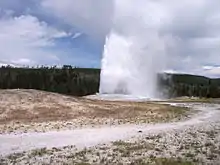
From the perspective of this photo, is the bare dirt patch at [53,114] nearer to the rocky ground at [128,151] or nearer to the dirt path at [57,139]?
the dirt path at [57,139]

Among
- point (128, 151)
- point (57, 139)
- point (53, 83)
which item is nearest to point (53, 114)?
point (57, 139)

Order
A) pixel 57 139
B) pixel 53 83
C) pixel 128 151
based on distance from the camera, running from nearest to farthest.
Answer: pixel 128 151
pixel 57 139
pixel 53 83

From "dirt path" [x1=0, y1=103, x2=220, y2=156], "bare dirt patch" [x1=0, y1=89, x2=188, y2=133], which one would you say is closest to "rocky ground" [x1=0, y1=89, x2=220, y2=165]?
"dirt path" [x1=0, y1=103, x2=220, y2=156]

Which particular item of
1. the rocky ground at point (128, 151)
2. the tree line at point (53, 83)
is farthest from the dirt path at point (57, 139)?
the tree line at point (53, 83)

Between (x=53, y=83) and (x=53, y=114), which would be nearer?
(x=53, y=114)

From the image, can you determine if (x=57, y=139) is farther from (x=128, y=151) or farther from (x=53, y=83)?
(x=53, y=83)

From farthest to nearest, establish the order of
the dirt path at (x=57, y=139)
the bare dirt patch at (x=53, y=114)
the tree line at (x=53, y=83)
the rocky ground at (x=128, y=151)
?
the tree line at (x=53, y=83)
the bare dirt patch at (x=53, y=114)
the dirt path at (x=57, y=139)
the rocky ground at (x=128, y=151)

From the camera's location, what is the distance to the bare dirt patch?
34031 millimetres

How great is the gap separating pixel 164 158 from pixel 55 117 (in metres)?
22.9

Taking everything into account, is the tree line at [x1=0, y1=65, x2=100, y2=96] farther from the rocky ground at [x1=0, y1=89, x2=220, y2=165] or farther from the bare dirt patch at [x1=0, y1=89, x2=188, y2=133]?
the rocky ground at [x1=0, y1=89, x2=220, y2=165]

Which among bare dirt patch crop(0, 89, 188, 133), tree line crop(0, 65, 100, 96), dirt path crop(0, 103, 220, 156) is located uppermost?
tree line crop(0, 65, 100, 96)

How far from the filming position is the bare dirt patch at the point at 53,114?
34031mm

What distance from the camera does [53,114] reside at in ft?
132

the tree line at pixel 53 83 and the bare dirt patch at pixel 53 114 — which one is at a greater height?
the tree line at pixel 53 83
